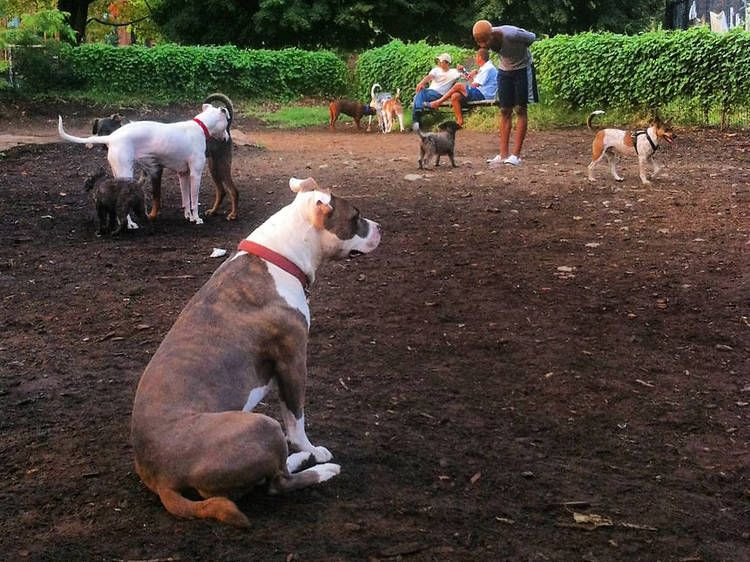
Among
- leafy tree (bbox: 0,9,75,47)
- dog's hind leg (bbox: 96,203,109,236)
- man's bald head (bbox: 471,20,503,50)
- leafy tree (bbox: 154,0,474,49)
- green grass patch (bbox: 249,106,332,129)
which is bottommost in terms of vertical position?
dog's hind leg (bbox: 96,203,109,236)

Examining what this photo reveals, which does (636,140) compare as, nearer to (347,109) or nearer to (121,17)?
(347,109)

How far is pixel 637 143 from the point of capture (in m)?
10.6

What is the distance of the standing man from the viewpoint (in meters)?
11.3

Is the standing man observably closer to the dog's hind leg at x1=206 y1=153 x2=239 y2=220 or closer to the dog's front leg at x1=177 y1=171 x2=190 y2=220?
the dog's hind leg at x1=206 y1=153 x2=239 y2=220

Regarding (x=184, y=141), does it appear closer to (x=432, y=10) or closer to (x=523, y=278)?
(x=523, y=278)

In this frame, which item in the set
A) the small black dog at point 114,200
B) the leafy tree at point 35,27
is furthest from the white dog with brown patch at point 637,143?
the leafy tree at point 35,27

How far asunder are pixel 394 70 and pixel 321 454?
20495 millimetres

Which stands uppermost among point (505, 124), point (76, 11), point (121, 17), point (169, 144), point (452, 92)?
point (121, 17)

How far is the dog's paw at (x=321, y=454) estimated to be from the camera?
12.1ft

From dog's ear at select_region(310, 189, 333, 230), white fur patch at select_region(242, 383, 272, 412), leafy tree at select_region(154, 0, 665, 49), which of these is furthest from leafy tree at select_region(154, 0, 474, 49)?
white fur patch at select_region(242, 383, 272, 412)

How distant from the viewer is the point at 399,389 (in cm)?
462

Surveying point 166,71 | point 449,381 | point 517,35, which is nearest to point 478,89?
point 517,35

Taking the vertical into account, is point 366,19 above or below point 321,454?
above

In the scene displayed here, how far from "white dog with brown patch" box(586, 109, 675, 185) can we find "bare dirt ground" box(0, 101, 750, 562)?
0.77 metres
